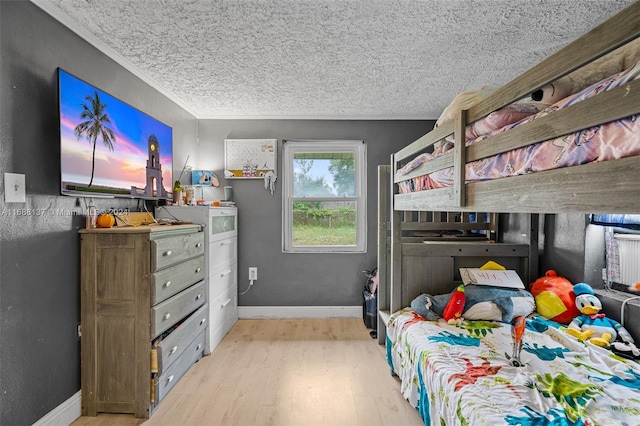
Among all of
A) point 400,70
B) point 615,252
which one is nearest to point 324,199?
point 400,70

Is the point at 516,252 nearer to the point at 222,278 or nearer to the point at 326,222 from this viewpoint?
the point at 326,222

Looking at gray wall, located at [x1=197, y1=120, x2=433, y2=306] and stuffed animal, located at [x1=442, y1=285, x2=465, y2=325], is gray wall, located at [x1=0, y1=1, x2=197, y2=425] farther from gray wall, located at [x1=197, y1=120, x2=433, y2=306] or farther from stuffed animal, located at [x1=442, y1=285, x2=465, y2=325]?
stuffed animal, located at [x1=442, y1=285, x2=465, y2=325]

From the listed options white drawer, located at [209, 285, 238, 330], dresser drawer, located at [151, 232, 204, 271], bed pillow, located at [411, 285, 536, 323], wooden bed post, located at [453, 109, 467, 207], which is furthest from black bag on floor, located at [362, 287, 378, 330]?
wooden bed post, located at [453, 109, 467, 207]

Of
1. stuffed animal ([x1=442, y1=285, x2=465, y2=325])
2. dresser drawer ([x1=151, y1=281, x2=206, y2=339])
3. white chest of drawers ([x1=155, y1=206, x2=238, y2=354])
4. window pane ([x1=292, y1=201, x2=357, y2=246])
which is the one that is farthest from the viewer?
window pane ([x1=292, y1=201, x2=357, y2=246])

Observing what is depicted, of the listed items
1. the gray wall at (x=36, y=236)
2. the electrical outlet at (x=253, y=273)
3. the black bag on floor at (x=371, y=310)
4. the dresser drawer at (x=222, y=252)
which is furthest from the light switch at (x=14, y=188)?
the black bag on floor at (x=371, y=310)

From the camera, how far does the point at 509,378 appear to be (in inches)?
57.1

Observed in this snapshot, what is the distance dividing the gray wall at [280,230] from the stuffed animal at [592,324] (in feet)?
6.47

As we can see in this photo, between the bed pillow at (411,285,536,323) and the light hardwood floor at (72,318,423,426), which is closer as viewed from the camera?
the light hardwood floor at (72,318,423,426)

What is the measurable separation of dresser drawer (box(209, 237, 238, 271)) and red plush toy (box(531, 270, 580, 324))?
8.30 feet

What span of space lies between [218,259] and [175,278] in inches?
31.4

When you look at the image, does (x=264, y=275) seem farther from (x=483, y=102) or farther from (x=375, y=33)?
(x=483, y=102)

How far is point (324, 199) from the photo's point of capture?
3.84 meters

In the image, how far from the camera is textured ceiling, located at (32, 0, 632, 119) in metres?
1.74

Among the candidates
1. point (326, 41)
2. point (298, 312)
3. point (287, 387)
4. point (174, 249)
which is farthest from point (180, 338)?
point (326, 41)
